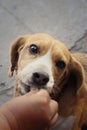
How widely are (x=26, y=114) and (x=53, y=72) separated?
3.74 ft

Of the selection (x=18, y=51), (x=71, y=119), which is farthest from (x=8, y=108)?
(x=71, y=119)

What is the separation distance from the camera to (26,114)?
2.52 feet

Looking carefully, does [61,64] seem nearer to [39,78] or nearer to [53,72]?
[53,72]

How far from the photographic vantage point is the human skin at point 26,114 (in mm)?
746

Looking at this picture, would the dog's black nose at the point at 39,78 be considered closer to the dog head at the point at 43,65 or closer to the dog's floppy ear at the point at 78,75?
the dog head at the point at 43,65

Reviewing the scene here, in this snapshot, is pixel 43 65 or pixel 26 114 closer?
pixel 26 114

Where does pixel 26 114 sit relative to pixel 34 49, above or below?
above

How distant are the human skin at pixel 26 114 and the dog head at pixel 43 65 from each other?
2.73 feet

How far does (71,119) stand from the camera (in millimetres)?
2238

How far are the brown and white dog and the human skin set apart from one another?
85cm

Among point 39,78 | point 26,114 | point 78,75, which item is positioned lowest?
point 78,75

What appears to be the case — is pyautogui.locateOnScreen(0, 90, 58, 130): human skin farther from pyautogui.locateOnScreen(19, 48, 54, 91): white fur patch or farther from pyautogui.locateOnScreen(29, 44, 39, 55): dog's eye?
pyautogui.locateOnScreen(29, 44, 39, 55): dog's eye

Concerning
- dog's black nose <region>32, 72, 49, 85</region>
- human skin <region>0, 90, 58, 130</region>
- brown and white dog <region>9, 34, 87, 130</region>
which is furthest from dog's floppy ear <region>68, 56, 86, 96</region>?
human skin <region>0, 90, 58, 130</region>

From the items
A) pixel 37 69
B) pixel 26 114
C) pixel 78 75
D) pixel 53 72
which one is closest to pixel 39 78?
pixel 37 69
